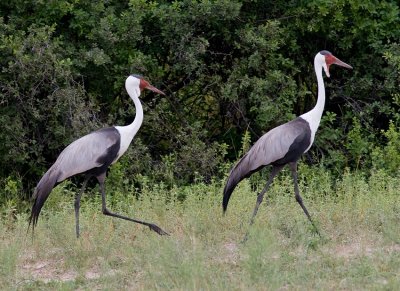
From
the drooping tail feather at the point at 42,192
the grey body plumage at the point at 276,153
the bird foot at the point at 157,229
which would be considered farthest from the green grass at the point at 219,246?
the grey body plumage at the point at 276,153

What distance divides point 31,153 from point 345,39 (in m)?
4.37

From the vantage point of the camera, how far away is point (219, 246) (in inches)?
320

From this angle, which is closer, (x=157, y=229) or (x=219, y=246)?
(x=219, y=246)

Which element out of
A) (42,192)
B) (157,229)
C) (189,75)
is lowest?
(157,229)

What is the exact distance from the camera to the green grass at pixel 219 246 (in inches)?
275

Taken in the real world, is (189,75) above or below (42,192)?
below

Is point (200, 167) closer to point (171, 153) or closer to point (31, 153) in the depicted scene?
point (171, 153)

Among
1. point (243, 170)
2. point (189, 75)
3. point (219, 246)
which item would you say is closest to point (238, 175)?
point (243, 170)

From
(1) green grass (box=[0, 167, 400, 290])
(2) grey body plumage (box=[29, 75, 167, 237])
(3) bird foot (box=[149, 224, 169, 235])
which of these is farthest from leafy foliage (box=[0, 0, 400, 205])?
(3) bird foot (box=[149, 224, 169, 235])

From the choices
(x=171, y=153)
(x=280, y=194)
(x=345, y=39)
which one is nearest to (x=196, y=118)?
(x=171, y=153)

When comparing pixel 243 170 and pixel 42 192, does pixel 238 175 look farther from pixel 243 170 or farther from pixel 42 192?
pixel 42 192

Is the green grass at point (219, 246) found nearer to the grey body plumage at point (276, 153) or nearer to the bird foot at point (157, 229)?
the bird foot at point (157, 229)

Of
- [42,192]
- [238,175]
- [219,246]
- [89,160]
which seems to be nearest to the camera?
[219,246]

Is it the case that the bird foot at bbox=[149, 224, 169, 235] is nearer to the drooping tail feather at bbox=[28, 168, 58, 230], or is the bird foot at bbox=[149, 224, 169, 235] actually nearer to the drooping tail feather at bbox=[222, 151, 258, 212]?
the drooping tail feather at bbox=[222, 151, 258, 212]
